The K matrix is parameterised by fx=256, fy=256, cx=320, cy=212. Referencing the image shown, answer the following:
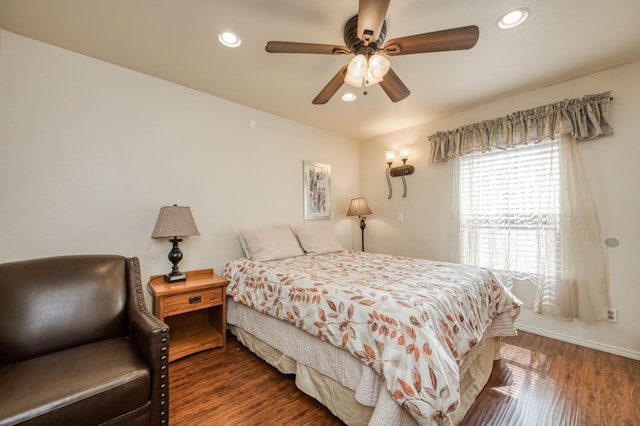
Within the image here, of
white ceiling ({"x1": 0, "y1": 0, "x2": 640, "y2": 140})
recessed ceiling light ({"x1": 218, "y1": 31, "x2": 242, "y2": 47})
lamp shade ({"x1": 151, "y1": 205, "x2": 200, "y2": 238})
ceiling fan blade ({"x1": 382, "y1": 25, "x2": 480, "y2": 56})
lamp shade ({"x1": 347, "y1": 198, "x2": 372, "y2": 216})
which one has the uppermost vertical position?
white ceiling ({"x1": 0, "y1": 0, "x2": 640, "y2": 140})

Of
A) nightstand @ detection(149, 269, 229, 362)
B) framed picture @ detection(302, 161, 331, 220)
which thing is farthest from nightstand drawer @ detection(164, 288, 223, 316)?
framed picture @ detection(302, 161, 331, 220)

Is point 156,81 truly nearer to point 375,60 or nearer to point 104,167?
point 104,167

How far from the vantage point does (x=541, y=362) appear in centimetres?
209

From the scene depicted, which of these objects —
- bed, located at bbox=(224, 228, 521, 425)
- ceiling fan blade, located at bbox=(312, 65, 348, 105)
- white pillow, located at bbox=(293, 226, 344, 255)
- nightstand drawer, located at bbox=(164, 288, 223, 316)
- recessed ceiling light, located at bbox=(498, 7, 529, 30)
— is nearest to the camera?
bed, located at bbox=(224, 228, 521, 425)

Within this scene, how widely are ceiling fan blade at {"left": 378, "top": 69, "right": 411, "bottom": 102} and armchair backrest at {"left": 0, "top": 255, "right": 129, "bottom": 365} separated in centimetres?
226

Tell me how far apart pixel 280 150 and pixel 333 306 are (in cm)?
→ 230

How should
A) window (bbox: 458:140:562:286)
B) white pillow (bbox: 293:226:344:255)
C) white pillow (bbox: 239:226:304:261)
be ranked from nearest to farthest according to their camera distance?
window (bbox: 458:140:562:286) < white pillow (bbox: 239:226:304:261) < white pillow (bbox: 293:226:344:255)

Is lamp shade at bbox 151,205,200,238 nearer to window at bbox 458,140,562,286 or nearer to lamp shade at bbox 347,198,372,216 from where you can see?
lamp shade at bbox 347,198,372,216

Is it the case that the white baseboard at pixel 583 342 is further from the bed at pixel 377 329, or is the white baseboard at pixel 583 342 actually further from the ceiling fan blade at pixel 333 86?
the ceiling fan blade at pixel 333 86

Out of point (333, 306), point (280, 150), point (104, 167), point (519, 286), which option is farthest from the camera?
point (280, 150)

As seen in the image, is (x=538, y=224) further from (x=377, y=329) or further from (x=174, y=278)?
(x=174, y=278)

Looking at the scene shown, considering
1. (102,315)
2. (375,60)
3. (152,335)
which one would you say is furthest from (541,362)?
(102,315)

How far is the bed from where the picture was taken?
1143 mm

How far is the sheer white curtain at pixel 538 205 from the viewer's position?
7.58 ft
